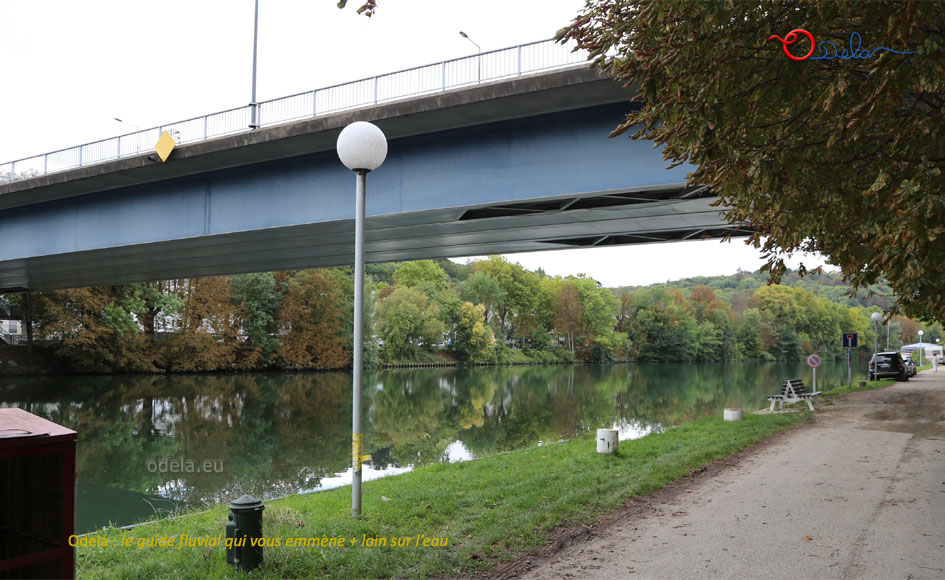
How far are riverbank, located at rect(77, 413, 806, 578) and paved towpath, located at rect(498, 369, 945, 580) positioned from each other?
432 millimetres

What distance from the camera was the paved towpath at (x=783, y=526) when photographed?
547 cm

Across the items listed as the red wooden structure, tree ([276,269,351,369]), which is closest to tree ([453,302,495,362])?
tree ([276,269,351,369])

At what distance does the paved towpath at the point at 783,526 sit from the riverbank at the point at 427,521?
17.0 inches

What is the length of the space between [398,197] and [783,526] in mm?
10243

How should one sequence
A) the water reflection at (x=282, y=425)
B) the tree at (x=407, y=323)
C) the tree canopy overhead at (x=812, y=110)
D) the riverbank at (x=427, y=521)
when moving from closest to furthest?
the tree canopy overhead at (x=812, y=110), the riverbank at (x=427, y=521), the water reflection at (x=282, y=425), the tree at (x=407, y=323)

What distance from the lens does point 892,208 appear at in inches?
174

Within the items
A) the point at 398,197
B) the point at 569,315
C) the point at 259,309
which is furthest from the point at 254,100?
the point at 569,315

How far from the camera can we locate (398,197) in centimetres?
1465

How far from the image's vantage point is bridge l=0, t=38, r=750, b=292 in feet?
41.0

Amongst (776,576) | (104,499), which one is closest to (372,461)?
(104,499)

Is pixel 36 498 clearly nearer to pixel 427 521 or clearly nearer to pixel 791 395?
pixel 427 521

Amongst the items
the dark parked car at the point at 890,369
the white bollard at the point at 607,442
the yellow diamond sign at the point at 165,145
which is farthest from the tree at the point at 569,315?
the white bollard at the point at 607,442

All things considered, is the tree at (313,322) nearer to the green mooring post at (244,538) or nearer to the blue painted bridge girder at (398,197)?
the blue painted bridge girder at (398,197)

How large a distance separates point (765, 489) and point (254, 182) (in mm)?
13392
